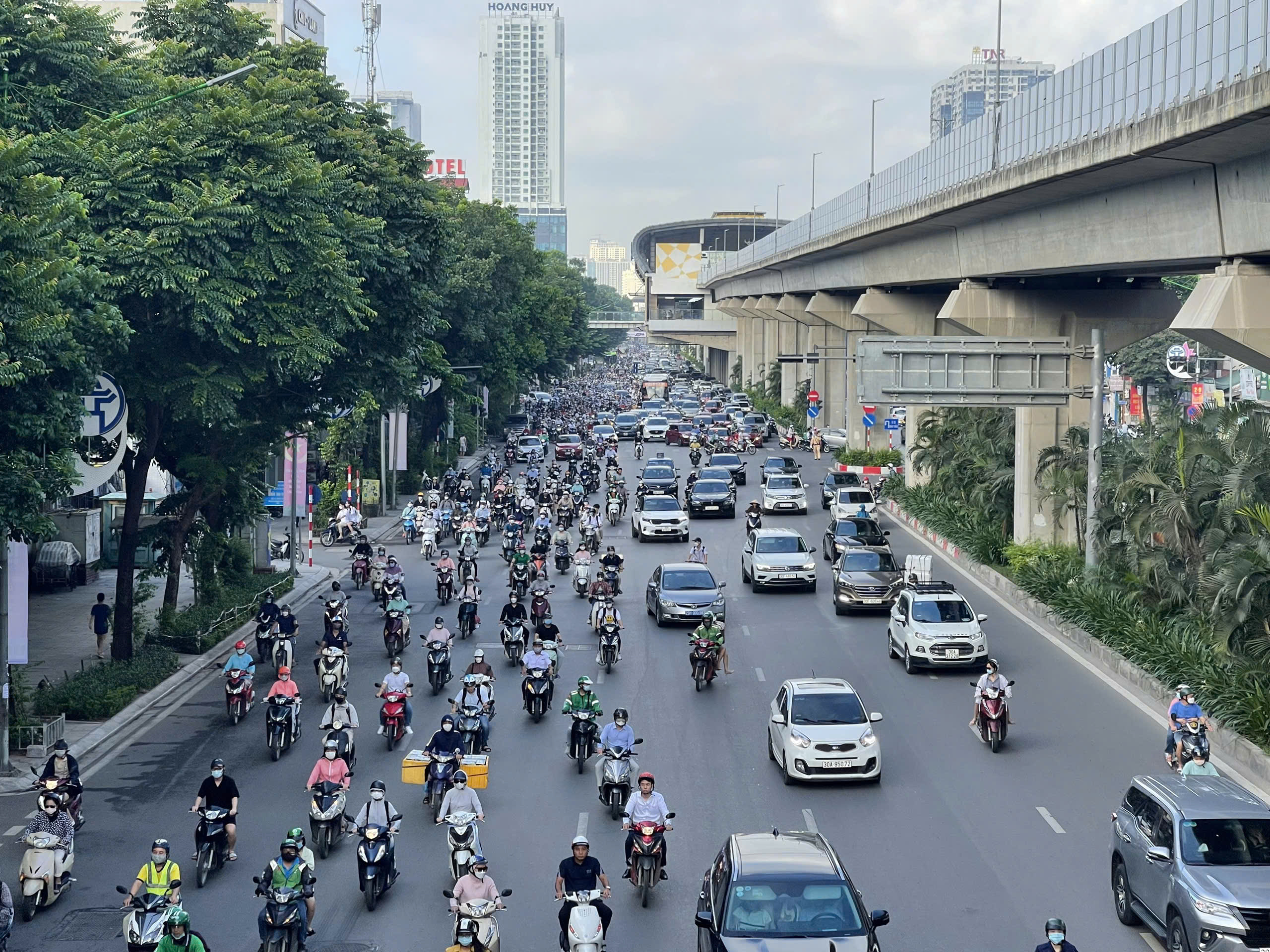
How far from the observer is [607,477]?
58.6m

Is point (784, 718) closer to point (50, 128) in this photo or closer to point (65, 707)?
point (65, 707)

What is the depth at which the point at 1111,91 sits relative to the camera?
26.7 metres

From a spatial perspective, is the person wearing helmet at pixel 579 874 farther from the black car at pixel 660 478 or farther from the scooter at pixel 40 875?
the black car at pixel 660 478

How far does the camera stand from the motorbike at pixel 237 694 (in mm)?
Answer: 24625

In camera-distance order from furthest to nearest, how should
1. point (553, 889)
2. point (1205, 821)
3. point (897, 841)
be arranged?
point (897, 841)
point (553, 889)
point (1205, 821)

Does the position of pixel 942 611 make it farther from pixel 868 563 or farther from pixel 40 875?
pixel 40 875

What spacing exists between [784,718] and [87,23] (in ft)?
54.5

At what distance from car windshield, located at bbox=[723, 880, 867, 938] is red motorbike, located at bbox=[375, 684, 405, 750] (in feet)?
35.8

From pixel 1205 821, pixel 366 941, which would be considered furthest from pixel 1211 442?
pixel 366 941

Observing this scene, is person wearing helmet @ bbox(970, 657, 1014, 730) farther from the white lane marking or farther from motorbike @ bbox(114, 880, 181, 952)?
motorbike @ bbox(114, 880, 181, 952)

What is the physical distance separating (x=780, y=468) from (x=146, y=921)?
47.3 meters

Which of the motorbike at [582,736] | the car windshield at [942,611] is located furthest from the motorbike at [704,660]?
the motorbike at [582,736]

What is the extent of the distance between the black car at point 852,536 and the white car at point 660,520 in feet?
20.3

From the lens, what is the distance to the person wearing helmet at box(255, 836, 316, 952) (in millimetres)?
14077
